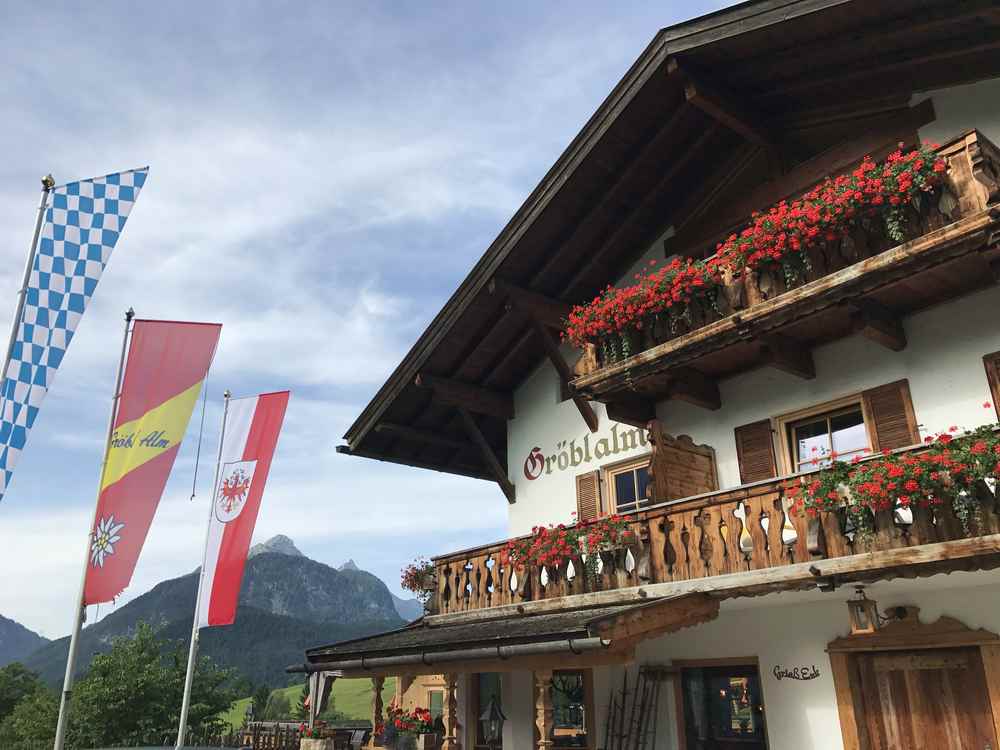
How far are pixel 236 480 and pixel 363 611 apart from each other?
181891 mm

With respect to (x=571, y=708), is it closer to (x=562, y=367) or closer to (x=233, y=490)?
(x=562, y=367)

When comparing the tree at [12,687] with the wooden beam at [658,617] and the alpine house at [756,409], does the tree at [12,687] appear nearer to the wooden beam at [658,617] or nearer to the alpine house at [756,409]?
the alpine house at [756,409]

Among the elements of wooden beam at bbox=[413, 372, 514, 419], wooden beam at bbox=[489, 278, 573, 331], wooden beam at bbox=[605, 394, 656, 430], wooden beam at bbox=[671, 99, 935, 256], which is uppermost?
wooden beam at bbox=[671, 99, 935, 256]

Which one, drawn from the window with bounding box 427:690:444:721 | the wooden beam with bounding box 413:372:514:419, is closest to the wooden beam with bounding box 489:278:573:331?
the wooden beam with bounding box 413:372:514:419

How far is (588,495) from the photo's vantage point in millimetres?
12820

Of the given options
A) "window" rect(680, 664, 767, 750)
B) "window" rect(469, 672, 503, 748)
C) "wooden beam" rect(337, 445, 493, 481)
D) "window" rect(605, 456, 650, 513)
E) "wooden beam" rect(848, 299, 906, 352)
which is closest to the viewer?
"wooden beam" rect(848, 299, 906, 352)

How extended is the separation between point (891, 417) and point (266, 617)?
12544 centimetres

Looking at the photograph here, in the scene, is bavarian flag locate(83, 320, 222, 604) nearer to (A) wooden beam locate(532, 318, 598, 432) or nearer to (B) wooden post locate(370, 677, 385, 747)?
(B) wooden post locate(370, 677, 385, 747)

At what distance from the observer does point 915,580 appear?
8281mm

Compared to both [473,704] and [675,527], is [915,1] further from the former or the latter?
[473,704]

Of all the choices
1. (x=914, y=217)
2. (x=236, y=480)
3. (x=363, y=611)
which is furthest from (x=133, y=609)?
(x=914, y=217)

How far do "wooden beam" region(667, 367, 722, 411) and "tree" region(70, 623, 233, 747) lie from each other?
26.4m

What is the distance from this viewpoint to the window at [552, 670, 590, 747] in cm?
1170

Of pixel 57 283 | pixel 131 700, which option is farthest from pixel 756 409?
pixel 131 700
